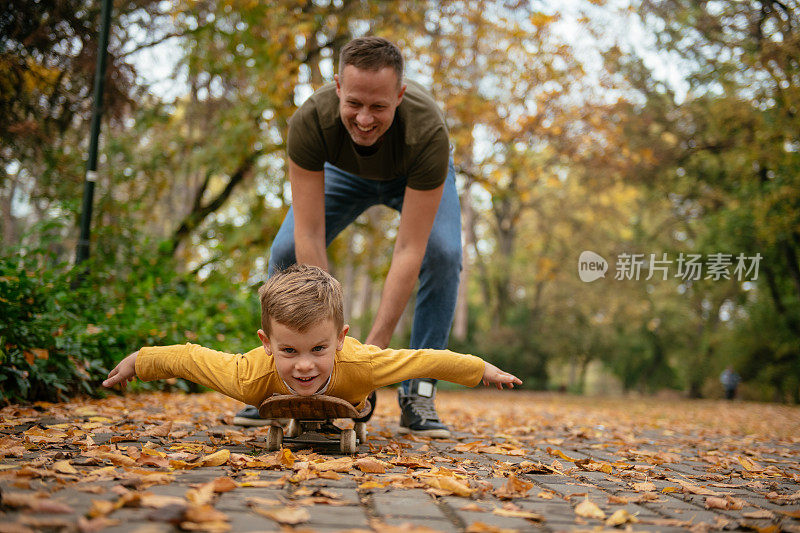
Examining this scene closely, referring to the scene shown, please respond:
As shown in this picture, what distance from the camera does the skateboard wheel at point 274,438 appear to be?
2836 millimetres

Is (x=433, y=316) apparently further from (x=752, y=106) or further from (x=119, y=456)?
(x=752, y=106)

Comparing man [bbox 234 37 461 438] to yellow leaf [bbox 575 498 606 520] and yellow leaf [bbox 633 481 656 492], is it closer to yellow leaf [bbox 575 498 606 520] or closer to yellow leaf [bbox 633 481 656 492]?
yellow leaf [bbox 633 481 656 492]

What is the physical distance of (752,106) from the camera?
15383 millimetres

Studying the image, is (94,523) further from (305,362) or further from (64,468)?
(305,362)

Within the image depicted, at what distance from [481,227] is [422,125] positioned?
29.4 meters

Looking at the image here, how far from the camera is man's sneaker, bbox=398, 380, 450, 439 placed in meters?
3.66

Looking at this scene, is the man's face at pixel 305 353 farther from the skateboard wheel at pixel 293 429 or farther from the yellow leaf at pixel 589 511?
the yellow leaf at pixel 589 511

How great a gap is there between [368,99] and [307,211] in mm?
748

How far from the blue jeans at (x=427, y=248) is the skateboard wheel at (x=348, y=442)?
3.13ft

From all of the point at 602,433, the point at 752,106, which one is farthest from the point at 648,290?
the point at 602,433

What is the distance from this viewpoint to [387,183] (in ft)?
12.2

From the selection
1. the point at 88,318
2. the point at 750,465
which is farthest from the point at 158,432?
the point at 750,465

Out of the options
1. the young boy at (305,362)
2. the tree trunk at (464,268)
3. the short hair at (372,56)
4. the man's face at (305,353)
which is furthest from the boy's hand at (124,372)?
the tree trunk at (464,268)

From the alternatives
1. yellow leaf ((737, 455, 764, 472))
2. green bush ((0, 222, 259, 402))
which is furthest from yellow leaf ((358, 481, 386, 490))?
green bush ((0, 222, 259, 402))
